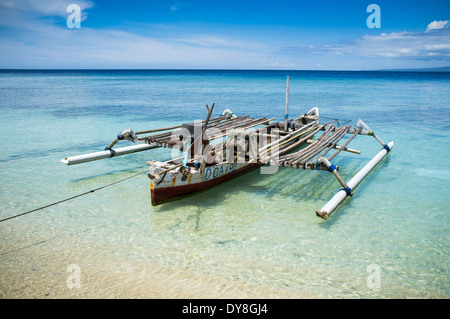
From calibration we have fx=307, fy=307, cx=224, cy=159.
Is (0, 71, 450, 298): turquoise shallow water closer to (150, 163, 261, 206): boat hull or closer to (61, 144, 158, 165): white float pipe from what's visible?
(150, 163, 261, 206): boat hull

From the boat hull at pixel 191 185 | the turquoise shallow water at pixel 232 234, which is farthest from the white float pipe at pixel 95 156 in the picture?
the boat hull at pixel 191 185

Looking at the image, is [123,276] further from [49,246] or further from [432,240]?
[432,240]

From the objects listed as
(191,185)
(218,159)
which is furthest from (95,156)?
(218,159)

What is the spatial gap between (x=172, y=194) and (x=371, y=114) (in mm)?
21596

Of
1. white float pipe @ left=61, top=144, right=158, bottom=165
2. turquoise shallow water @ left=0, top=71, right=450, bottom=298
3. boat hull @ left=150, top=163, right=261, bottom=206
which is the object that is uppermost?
white float pipe @ left=61, top=144, right=158, bottom=165

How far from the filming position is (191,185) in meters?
8.05

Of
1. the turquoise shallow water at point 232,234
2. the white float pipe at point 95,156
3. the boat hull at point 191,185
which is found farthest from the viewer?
the white float pipe at point 95,156

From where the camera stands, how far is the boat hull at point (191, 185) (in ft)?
24.8

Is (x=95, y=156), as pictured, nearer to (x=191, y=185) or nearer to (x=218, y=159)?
(x=191, y=185)

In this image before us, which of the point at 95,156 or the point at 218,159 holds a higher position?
the point at 218,159

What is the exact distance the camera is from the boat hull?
7562 mm

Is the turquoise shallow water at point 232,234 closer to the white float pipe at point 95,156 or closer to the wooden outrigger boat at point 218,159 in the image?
the wooden outrigger boat at point 218,159

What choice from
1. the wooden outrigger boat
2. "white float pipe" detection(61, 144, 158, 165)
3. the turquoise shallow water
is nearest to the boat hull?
the wooden outrigger boat
